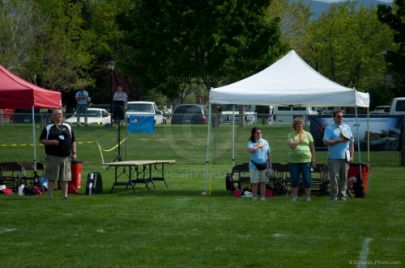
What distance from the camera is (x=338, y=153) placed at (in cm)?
1777

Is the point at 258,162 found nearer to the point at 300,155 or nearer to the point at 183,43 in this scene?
the point at 300,155

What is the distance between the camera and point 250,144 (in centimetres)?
1788

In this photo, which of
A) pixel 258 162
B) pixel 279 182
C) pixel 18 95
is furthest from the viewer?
pixel 18 95

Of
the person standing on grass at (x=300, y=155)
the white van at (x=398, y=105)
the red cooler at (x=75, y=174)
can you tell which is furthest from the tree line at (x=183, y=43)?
the person standing on grass at (x=300, y=155)

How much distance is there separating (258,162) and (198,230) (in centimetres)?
478

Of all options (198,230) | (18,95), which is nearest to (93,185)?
(18,95)

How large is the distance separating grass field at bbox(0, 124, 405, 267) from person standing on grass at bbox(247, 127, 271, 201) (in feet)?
1.29

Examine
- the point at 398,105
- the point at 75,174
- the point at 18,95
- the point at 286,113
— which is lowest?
the point at 75,174

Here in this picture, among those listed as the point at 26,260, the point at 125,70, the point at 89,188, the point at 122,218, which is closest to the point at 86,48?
the point at 125,70

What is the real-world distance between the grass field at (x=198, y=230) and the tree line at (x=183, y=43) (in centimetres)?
2617

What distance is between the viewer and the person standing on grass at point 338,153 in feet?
58.1

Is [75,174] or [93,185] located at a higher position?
[75,174]

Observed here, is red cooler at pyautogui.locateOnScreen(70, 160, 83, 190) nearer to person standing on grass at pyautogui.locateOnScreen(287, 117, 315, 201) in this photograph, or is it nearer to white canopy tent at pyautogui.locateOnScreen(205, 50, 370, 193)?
white canopy tent at pyautogui.locateOnScreen(205, 50, 370, 193)

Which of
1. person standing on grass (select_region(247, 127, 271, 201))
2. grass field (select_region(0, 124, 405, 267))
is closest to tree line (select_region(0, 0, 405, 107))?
grass field (select_region(0, 124, 405, 267))
